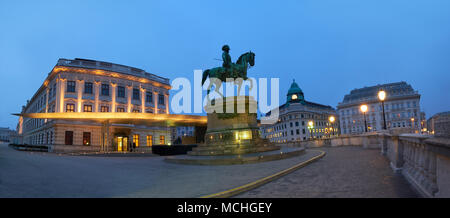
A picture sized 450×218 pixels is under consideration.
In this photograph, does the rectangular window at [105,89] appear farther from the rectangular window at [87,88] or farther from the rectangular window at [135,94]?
the rectangular window at [135,94]

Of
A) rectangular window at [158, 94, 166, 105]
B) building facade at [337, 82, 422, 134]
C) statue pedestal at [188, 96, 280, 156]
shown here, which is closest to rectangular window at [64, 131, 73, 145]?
rectangular window at [158, 94, 166, 105]

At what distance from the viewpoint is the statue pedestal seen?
16.2 metres

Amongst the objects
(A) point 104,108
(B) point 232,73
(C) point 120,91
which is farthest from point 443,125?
(C) point 120,91

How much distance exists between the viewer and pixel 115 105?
38875 mm

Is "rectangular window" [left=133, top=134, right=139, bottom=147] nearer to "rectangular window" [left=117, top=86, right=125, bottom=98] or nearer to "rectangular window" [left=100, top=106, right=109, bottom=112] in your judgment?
"rectangular window" [left=100, top=106, right=109, bottom=112]

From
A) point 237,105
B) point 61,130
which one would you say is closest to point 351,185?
point 237,105

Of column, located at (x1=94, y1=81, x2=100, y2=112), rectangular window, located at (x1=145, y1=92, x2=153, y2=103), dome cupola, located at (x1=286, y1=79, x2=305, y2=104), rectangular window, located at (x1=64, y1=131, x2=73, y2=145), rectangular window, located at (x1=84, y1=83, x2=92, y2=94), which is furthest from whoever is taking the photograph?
dome cupola, located at (x1=286, y1=79, x2=305, y2=104)

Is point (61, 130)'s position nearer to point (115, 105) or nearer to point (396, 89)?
point (115, 105)

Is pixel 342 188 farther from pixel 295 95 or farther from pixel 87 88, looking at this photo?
pixel 295 95

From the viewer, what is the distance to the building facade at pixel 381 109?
8481 cm

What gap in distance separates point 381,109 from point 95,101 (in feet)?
309

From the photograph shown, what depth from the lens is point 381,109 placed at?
3376 inches

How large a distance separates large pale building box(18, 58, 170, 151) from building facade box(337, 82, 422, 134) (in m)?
82.1
